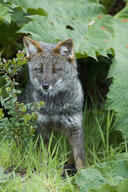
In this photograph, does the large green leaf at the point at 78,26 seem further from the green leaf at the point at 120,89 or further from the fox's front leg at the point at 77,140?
the fox's front leg at the point at 77,140

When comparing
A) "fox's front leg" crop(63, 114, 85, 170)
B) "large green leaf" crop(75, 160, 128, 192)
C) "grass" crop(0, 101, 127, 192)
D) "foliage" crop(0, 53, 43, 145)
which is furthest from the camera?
"fox's front leg" crop(63, 114, 85, 170)

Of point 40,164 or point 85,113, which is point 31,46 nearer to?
point 40,164

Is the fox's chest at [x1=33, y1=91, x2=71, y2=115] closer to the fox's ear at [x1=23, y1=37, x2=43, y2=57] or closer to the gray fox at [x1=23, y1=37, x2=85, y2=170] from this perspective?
the gray fox at [x1=23, y1=37, x2=85, y2=170]

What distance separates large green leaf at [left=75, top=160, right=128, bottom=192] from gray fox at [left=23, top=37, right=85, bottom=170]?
3.03ft

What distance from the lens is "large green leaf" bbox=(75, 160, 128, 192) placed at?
294cm

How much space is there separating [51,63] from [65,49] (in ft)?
0.80

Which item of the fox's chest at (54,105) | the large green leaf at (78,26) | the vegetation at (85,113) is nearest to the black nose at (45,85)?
the vegetation at (85,113)

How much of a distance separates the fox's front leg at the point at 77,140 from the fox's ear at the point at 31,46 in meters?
0.92

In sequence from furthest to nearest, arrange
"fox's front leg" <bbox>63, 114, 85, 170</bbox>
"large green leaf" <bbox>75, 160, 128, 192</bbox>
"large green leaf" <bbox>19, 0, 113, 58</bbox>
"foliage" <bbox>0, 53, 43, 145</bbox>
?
"large green leaf" <bbox>19, 0, 113, 58</bbox> → "fox's front leg" <bbox>63, 114, 85, 170</bbox> → "foliage" <bbox>0, 53, 43, 145</bbox> → "large green leaf" <bbox>75, 160, 128, 192</bbox>

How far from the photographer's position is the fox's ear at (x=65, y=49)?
3.93 m

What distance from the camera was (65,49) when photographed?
4.01 m

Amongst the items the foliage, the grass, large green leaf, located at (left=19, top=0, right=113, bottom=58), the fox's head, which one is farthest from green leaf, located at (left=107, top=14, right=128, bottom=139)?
the foliage

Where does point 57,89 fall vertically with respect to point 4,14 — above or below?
below

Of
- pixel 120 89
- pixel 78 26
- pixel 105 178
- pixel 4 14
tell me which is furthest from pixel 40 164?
pixel 78 26
